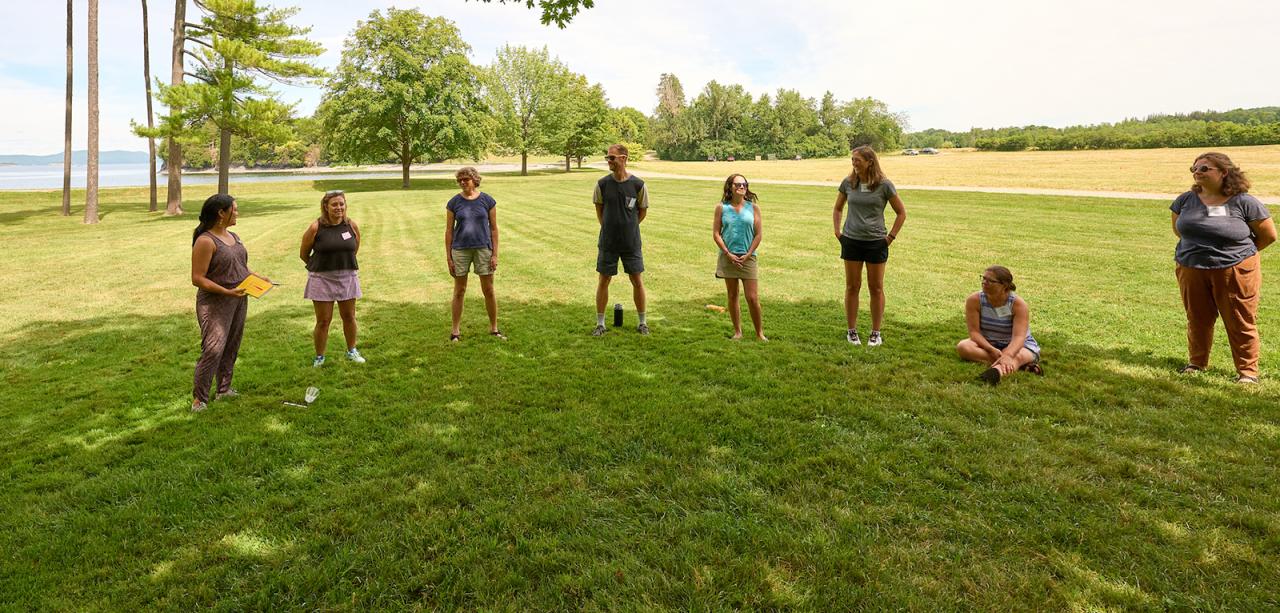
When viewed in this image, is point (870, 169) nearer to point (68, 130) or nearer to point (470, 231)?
point (470, 231)

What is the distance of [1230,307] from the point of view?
17.6 feet

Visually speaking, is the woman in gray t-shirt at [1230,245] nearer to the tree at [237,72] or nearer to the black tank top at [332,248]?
the black tank top at [332,248]

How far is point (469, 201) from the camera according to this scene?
6.96 meters

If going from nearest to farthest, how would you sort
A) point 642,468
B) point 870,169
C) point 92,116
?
point 642,468 < point 870,169 < point 92,116

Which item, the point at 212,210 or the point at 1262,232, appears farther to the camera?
the point at 1262,232

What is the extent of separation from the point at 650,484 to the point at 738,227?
3698mm

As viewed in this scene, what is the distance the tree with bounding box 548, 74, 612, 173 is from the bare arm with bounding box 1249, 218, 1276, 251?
187 feet

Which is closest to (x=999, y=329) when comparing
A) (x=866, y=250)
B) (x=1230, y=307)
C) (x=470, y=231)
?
(x=866, y=250)

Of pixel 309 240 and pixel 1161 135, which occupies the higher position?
pixel 1161 135

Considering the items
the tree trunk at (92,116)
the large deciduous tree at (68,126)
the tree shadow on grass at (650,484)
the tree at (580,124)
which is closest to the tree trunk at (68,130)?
the large deciduous tree at (68,126)

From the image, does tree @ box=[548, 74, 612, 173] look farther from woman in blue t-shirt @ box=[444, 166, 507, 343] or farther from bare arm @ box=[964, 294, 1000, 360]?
bare arm @ box=[964, 294, 1000, 360]

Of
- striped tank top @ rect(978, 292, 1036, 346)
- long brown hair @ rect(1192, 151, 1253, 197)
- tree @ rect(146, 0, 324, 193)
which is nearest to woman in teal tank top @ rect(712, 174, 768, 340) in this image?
striped tank top @ rect(978, 292, 1036, 346)

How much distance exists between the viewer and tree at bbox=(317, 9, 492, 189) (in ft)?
142

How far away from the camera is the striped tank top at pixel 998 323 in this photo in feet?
18.9
